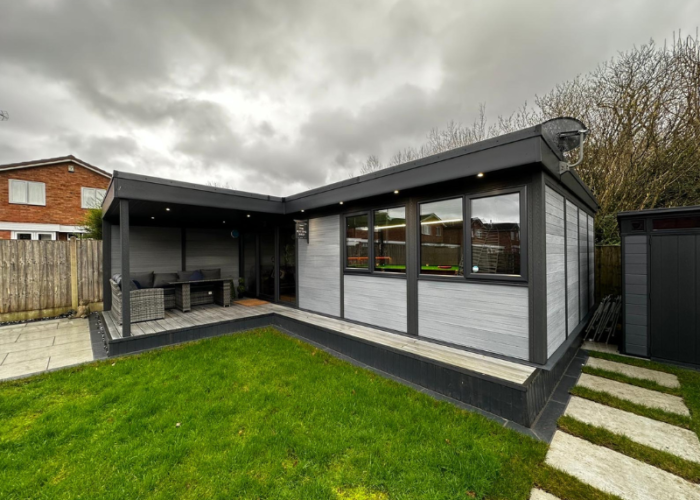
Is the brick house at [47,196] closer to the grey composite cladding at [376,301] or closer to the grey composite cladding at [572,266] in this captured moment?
the grey composite cladding at [376,301]

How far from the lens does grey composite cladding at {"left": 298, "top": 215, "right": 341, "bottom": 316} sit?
5.56 m

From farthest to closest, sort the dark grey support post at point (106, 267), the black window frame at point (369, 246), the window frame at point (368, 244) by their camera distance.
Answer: the dark grey support post at point (106, 267) → the window frame at point (368, 244) → the black window frame at point (369, 246)

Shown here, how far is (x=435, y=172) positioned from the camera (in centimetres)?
368

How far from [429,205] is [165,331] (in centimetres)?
489

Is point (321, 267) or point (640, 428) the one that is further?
point (321, 267)

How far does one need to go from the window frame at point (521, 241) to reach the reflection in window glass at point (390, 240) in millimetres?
1010

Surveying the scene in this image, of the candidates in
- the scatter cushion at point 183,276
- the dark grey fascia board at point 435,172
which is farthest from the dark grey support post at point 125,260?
the dark grey fascia board at point 435,172

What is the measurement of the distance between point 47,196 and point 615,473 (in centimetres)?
2015

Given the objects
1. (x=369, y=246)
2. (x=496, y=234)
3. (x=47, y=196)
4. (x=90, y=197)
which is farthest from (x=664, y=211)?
(x=47, y=196)

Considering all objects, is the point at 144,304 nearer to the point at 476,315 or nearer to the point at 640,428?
the point at 476,315

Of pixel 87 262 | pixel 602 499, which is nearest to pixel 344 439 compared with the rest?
pixel 602 499

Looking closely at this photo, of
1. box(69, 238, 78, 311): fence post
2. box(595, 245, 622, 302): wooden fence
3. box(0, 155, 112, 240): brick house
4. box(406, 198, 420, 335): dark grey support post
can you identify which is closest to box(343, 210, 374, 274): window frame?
box(406, 198, 420, 335): dark grey support post

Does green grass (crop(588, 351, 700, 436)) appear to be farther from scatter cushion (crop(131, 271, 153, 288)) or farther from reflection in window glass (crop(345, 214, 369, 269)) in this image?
scatter cushion (crop(131, 271, 153, 288))

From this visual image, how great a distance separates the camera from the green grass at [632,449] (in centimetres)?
206
